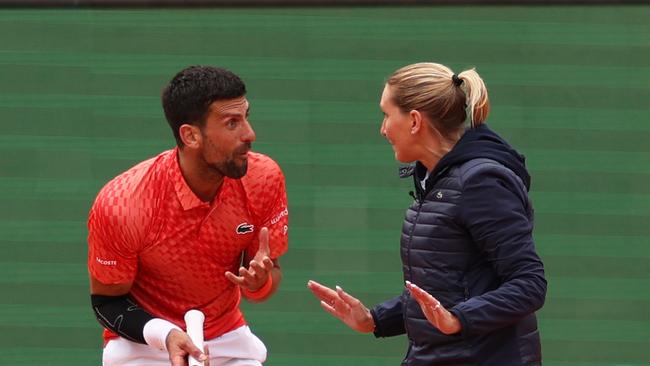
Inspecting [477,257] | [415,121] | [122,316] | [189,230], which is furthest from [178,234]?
[477,257]

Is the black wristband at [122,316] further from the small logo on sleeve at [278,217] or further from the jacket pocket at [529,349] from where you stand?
the jacket pocket at [529,349]

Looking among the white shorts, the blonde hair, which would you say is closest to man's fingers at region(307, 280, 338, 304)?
the white shorts

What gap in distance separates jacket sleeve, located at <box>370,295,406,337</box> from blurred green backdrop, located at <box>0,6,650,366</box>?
1245 mm

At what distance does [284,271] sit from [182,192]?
118cm

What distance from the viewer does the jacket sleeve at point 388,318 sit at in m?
3.80

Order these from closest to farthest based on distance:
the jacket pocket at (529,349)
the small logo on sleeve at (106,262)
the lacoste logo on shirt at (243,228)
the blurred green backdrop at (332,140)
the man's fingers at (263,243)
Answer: the jacket pocket at (529,349) → the man's fingers at (263,243) → the small logo on sleeve at (106,262) → the lacoste logo on shirt at (243,228) → the blurred green backdrop at (332,140)

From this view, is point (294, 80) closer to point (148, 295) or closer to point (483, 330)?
point (148, 295)

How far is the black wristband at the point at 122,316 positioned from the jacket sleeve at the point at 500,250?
1026mm

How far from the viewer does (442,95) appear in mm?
3527

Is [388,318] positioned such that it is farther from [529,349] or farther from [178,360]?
[178,360]

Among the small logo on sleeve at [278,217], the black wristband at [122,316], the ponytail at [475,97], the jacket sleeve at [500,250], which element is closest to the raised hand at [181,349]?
the black wristband at [122,316]

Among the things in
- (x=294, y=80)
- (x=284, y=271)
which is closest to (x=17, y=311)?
(x=284, y=271)

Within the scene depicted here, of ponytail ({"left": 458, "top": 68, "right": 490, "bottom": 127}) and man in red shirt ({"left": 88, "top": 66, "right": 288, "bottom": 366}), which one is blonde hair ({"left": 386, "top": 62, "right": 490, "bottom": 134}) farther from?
man in red shirt ({"left": 88, "top": 66, "right": 288, "bottom": 366})

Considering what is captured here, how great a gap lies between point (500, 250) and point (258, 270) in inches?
28.7
